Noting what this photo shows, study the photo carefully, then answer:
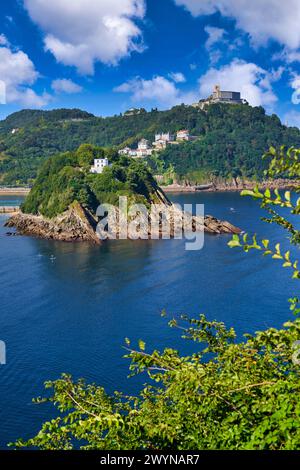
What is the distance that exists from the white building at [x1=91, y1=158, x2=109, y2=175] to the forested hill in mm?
74038

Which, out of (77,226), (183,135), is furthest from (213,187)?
(77,226)

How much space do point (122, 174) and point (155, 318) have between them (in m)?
48.9

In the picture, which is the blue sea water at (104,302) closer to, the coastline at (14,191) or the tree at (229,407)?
the tree at (229,407)

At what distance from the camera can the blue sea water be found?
995 inches

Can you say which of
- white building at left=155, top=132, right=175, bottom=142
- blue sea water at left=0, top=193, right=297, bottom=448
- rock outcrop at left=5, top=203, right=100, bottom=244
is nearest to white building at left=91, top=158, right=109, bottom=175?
rock outcrop at left=5, top=203, right=100, bottom=244

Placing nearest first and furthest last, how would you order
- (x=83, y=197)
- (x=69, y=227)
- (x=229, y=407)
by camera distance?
(x=229, y=407)
(x=69, y=227)
(x=83, y=197)

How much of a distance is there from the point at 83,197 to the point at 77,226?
5526mm

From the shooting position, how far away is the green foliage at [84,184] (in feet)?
235

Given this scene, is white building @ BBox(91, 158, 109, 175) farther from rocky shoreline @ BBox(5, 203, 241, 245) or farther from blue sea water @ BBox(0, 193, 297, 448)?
blue sea water @ BBox(0, 193, 297, 448)

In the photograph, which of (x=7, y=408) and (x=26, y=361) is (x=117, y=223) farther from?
(x=7, y=408)

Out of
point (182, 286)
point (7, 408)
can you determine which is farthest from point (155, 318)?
point (7, 408)

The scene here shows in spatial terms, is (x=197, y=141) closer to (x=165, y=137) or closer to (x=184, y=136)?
(x=184, y=136)

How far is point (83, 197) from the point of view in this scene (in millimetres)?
70188

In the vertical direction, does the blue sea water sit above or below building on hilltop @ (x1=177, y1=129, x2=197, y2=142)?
below
